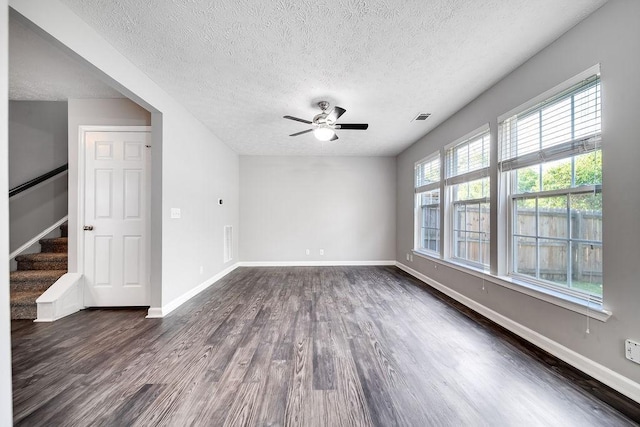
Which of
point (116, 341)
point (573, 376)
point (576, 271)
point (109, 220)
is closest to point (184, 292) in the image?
point (116, 341)

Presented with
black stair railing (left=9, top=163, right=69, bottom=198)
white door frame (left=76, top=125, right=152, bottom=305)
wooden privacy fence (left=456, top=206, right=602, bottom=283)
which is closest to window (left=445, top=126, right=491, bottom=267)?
wooden privacy fence (left=456, top=206, right=602, bottom=283)

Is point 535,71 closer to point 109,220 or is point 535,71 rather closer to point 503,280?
point 503,280

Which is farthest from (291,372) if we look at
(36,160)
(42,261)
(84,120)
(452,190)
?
(36,160)

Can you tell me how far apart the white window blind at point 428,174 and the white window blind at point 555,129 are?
57.7 inches

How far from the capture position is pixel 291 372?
1747 millimetres

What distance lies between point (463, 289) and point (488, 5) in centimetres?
305

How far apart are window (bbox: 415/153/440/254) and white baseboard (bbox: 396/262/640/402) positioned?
146 cm

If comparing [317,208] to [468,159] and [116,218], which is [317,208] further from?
[116,218]

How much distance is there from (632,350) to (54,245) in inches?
238

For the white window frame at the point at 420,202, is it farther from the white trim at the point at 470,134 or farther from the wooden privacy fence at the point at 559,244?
the wooden privacy fence at the point at 559,244

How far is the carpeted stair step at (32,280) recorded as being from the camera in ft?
9.19

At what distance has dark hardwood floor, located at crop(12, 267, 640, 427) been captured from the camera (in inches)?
54.1

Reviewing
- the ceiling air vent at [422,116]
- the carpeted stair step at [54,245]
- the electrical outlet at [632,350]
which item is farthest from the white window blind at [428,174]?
the carpeted stair step at [54,245]

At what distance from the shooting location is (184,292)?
10.7 ft
